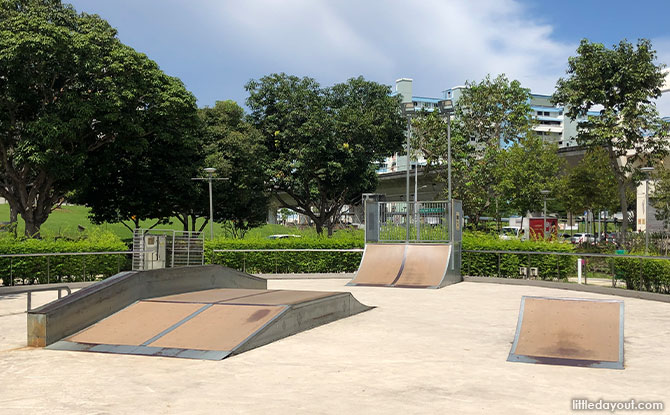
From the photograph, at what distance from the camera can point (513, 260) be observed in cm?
2145

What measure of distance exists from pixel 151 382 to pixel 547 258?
16.2 metres

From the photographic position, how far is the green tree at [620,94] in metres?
32.1

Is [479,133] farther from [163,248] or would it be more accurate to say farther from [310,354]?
[310,354]

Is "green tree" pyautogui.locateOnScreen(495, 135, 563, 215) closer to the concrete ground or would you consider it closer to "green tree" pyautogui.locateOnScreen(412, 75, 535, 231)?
"green tree" pyautogui.locateOnScreen(412, 75, 535, 231)

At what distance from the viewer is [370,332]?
11.1 meters

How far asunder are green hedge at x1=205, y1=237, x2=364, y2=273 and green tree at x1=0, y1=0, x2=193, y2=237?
385 inches

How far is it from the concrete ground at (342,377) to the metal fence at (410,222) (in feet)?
36.4

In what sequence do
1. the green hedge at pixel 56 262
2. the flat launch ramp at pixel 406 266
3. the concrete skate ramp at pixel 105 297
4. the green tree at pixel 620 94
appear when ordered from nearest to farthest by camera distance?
the concrete skate ramp at pixel 105 297 → the green hedge at pixel 56 262 → the flat launch ramp at pixel 406 266 → the green tree at pixel 620 94

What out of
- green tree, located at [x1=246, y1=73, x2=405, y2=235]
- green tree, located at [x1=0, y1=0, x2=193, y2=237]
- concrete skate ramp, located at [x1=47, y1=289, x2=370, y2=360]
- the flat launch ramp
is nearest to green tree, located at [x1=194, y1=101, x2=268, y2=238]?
green tree, located at [x1=246, y1=73, x2=405, y2=235]

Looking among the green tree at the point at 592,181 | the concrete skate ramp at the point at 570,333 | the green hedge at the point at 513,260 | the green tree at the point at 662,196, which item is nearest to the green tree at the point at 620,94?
the green tree at the point at 662,196

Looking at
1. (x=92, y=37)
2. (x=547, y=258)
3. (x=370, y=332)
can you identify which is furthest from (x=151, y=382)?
(x=92, y=37)

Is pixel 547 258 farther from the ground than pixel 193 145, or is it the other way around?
pixel 193 145

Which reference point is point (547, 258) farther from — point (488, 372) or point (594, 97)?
point (594, 97)

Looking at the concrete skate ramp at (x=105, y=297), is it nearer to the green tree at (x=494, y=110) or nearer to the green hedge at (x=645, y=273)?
the green hedge at (x=645, y=273)
